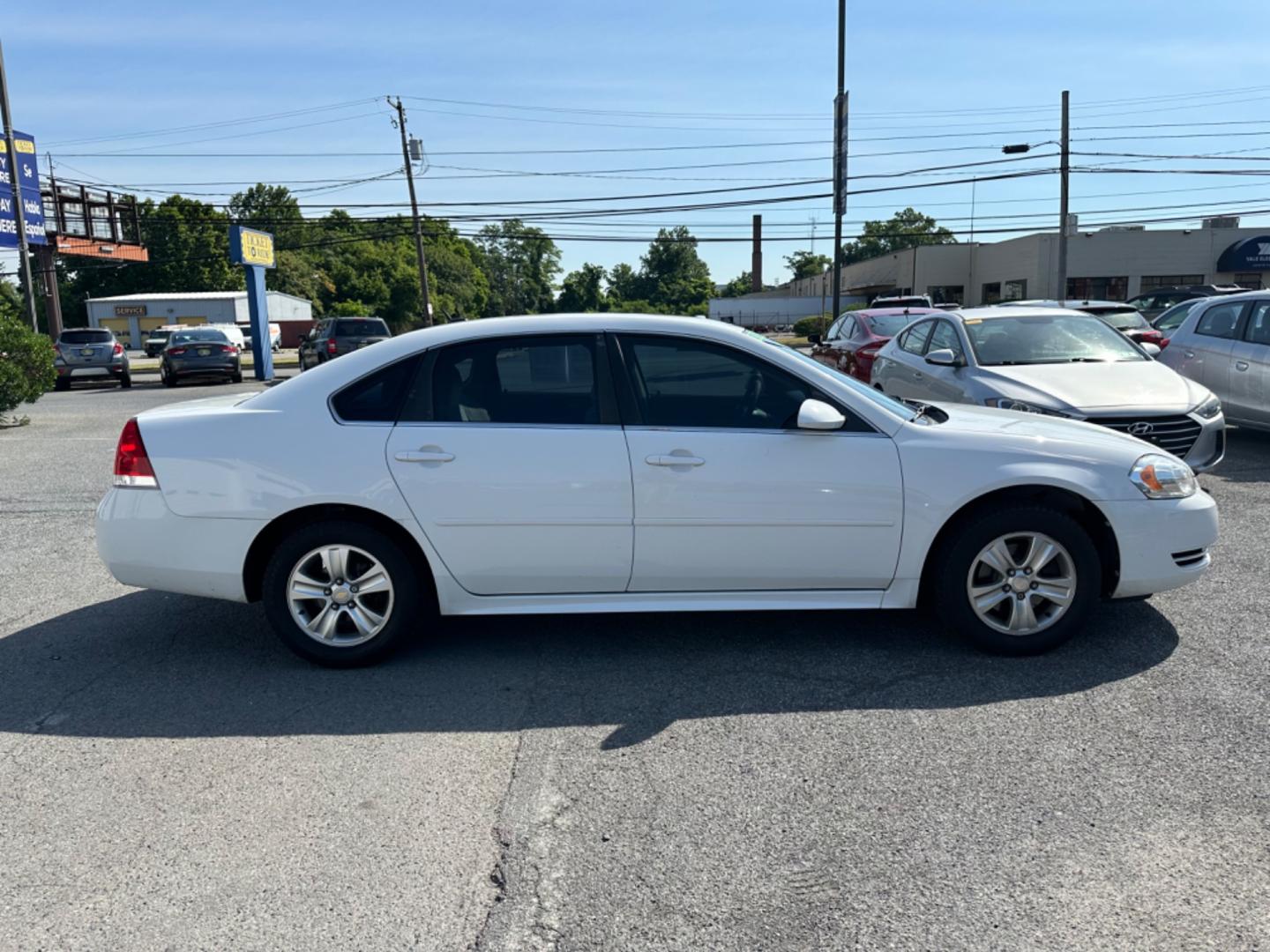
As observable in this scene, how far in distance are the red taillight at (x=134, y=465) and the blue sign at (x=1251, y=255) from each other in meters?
53.1

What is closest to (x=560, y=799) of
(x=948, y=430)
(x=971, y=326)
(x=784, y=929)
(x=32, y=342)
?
(x=784, y=929)

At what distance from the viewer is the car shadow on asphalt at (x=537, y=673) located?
395cm

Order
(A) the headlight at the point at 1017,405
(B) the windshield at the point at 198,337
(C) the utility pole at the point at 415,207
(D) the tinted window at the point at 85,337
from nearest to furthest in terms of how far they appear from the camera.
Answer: (A) the headlight at the point at 1017,405 → (D) the tinted window at the point at 85,337 → (B) the windshield at the point at 198,337 → (C) the utility pole at the point at 415,207

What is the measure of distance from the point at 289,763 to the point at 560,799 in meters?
1.05

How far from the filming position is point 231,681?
4367 millimetres

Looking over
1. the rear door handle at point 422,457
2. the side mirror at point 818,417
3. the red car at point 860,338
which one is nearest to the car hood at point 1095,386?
the side mirror at point 818,417

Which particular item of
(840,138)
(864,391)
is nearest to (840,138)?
(840,138)

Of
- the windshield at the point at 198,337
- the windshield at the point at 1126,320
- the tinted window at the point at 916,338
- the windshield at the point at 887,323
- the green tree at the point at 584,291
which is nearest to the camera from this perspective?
the tinted window at the point at 916,338

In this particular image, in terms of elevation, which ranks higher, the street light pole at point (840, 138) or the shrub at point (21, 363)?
the street light pole at point (840, 138)

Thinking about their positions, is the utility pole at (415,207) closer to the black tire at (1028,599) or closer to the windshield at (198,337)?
the windshield at (198,337)

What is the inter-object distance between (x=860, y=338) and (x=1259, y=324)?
16.3ft

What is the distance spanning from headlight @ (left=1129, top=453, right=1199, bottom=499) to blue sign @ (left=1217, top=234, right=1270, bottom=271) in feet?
165

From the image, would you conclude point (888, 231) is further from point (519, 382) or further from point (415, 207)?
point (519, 382)

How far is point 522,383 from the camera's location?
4.45 metres
